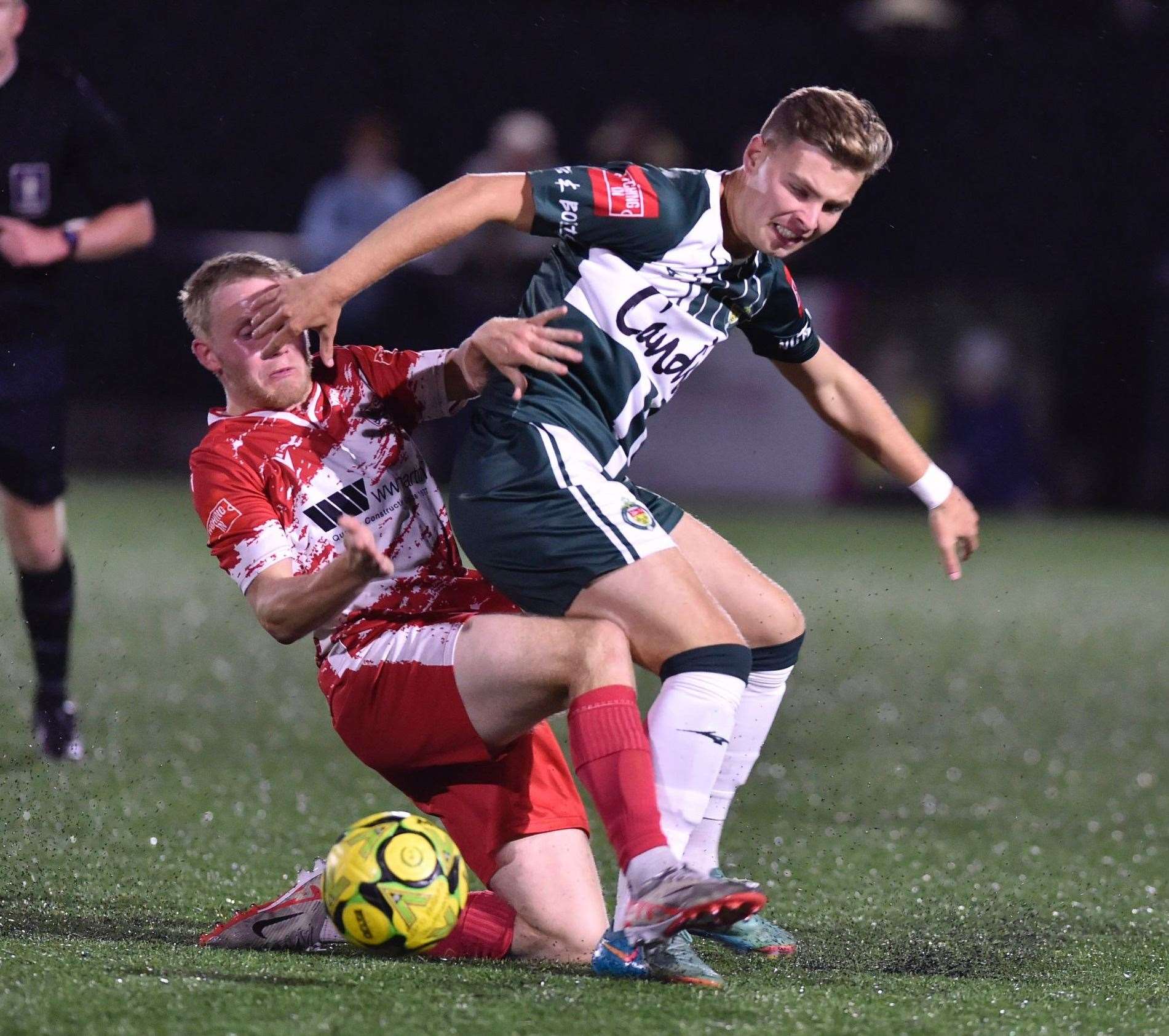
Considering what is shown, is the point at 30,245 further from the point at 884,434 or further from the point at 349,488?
the point at 884,434

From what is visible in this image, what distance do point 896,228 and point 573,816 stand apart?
40.3 ft

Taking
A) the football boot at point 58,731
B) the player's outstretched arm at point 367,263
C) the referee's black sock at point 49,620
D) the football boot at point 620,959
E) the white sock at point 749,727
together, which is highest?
the player's outstretched arm at point 367,263

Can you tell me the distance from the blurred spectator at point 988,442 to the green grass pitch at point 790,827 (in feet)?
10.5

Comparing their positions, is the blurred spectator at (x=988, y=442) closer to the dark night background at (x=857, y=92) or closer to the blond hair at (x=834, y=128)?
the dark night background at (x=857, y=92)

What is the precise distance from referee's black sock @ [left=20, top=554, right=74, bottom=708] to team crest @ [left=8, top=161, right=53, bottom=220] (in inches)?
48.8

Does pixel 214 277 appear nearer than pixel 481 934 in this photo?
No

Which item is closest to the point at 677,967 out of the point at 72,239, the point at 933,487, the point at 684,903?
the point at 684,903

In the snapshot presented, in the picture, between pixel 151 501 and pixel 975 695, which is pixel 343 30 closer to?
pixel 151 501

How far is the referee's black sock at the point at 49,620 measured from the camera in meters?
5.81

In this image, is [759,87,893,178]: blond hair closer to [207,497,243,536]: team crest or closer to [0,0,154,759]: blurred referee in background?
[207,497,243,536]: team crest

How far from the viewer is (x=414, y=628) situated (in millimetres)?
3742

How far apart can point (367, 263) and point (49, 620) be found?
2.92m

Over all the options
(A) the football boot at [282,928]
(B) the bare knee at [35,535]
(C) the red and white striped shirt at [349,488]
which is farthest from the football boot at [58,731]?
(A) the football boot at [282,928]

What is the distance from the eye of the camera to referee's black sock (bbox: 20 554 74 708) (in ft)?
19.1
